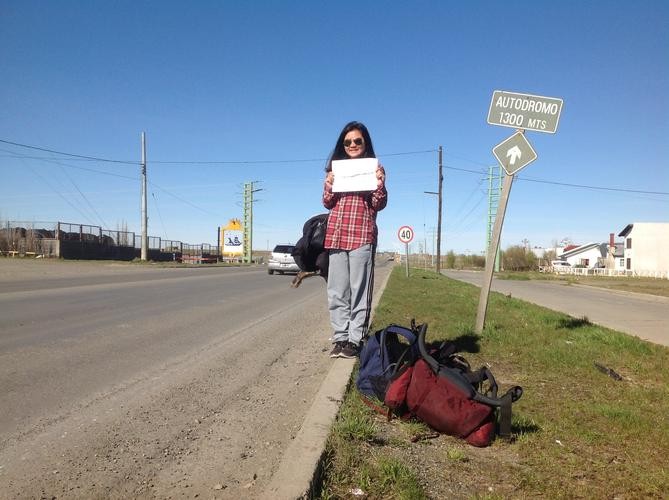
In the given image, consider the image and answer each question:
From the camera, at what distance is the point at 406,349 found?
11.7 feet

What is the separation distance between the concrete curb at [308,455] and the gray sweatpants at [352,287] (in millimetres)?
976

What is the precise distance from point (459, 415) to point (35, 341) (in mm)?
5251

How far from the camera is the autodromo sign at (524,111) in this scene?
657 cm

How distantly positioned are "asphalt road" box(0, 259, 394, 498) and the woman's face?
1945 mm

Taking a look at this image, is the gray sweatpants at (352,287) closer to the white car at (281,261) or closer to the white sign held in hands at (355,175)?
the white sign held in hands at (355,175)

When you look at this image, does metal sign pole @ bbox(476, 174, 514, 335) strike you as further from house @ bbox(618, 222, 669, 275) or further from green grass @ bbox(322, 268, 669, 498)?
house @ bbox(618, 222, 669, 275)

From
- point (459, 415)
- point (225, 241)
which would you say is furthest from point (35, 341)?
point (225, 241)

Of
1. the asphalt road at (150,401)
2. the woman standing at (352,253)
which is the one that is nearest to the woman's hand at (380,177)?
the woman standing at (352,253)

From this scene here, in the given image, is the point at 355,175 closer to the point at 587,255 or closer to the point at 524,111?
the point at 524,111

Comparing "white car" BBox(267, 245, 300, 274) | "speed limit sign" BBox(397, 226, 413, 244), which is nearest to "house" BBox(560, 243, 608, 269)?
"speed limit sign" BBox(397, 226, 413, 244)

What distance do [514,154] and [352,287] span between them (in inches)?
130

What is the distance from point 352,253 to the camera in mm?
4652

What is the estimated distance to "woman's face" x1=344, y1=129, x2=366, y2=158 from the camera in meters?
4.85

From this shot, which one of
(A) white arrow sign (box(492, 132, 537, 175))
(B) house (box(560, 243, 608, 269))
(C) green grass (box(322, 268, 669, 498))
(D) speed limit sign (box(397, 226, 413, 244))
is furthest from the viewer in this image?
(B) house (box(560, 243, 608, 269))
